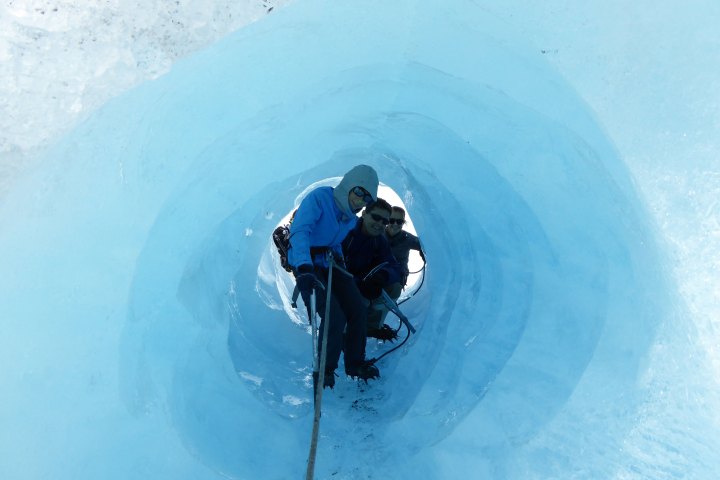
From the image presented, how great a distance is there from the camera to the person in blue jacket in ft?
11.6

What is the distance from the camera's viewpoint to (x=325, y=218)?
383 centimetres

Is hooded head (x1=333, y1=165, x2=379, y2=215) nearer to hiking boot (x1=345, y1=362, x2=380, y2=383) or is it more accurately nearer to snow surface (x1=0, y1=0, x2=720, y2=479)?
snow surface (x1=0, y1=0, x2=720, y2=479)

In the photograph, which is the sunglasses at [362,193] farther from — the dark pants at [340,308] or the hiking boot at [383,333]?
the hiking boot at [383,333]

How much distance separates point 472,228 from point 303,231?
1.72 m

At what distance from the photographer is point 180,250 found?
3.65 meters

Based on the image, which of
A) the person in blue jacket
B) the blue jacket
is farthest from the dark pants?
the blue jacket

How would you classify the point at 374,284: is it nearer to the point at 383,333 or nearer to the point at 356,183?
the point at 383,333

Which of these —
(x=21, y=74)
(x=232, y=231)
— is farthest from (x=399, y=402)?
(x=21, y=74)

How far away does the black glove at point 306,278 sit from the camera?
11.2 ft

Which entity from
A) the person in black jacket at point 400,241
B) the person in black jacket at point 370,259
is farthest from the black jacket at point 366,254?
the person in black jacket at point 400,241

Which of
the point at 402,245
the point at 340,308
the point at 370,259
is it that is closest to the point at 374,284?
the point at 370,259

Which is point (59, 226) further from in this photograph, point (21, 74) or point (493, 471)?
point (493, 471)

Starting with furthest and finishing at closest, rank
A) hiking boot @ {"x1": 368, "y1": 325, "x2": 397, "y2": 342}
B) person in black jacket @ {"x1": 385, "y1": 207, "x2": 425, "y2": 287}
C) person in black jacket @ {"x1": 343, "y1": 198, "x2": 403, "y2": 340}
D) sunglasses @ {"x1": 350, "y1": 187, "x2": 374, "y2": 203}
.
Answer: hiking boot @ {"x1": 368, "y1": 325, "x2": 397, "y2": 342} → person in black jacket @ {"x1": 385, "y1": 207, "x2": 425, "y2": 287} → person in black jacket @ {"x1": 343, "y1": 198, "x2": 403, "y2": 340} → sunglasses @ {"x1": 350, "y1": 187, "x2": 374, "y2": 203}

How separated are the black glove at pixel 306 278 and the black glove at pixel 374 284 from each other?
1205mm
